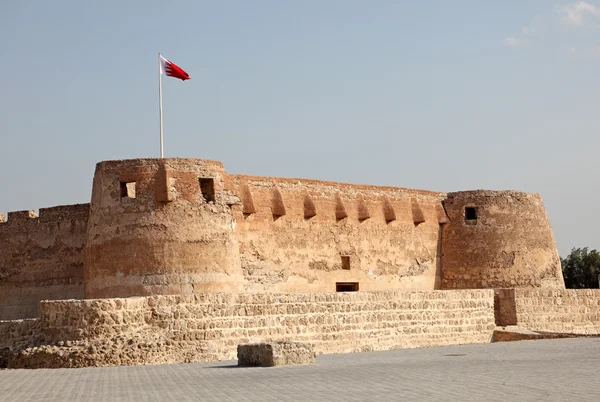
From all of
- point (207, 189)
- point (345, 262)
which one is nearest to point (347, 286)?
point (345, 262)

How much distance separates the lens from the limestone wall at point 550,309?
25453 millimetres

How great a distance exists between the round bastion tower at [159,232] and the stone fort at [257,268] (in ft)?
0.09

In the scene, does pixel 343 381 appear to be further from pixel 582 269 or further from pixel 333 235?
pixel 582 269

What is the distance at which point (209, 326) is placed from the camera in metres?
16.6

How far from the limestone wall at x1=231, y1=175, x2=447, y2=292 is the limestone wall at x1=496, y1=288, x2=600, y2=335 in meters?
3.75

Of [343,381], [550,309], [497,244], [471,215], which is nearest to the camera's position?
[343,381]

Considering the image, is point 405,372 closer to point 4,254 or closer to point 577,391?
point 577,391

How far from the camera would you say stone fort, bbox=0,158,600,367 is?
638 inches

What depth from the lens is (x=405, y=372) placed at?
1170 centimetres

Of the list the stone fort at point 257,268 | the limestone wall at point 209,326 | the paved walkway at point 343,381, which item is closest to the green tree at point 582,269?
the stone fort at point 257,268

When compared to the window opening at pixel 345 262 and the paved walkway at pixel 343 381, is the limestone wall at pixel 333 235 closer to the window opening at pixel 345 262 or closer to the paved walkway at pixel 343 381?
the window opening at pixel 345 262

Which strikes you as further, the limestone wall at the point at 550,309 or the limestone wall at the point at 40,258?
the limestone wall at the point at 550,309

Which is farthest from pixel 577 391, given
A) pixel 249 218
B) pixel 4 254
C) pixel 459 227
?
pixel 459 227

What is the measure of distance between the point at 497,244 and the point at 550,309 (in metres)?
3.70
